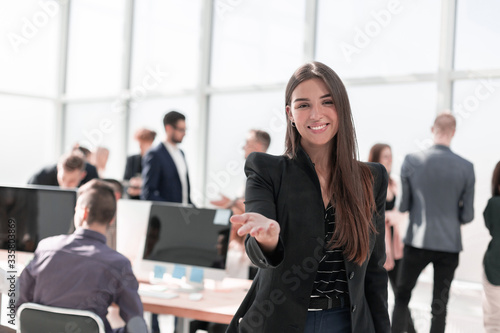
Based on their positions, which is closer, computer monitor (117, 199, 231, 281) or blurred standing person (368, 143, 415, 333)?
computer monitor (117, 199, 231, 281)

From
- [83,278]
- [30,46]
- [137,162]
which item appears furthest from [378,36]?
[30,46]

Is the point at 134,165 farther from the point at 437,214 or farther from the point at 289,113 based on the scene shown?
the point at 289,113

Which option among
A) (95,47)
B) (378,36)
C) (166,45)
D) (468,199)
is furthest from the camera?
(95,47)

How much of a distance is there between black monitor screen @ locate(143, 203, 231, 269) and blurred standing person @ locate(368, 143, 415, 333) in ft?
4.81

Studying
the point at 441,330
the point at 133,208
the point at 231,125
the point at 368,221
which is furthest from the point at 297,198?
the point at 231,125

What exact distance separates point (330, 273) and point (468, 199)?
2.74m

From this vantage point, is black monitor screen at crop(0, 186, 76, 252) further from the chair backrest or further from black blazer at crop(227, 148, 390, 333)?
black blazer at crop(227, 148, 390, 333)

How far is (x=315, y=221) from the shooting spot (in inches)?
49.9

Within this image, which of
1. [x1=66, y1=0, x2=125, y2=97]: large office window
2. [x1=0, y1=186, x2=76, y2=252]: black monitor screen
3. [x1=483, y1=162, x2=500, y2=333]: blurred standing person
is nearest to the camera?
[x1=0, y1=186, x2=76, y2=252]: black monitor screen

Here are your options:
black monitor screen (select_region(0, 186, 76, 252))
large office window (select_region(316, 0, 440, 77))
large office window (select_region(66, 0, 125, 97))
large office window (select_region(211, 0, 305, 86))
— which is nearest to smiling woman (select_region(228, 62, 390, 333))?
black monitor screen (select_region(0, 186, 76, 252))

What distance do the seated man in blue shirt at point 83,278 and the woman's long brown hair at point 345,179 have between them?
114cm

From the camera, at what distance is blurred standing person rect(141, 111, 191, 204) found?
14.6ft

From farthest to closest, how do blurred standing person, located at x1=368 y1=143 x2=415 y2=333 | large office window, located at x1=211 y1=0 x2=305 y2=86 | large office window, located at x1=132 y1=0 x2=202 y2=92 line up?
large office window, located at x1=132 y1=0 x2=202 y2=92
large office window, located at x1=211 y1=0 x2=305 y2=86
blurred standing person, located at x1=368 y1=143 x2=415 y2=333

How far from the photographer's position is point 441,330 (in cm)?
368
